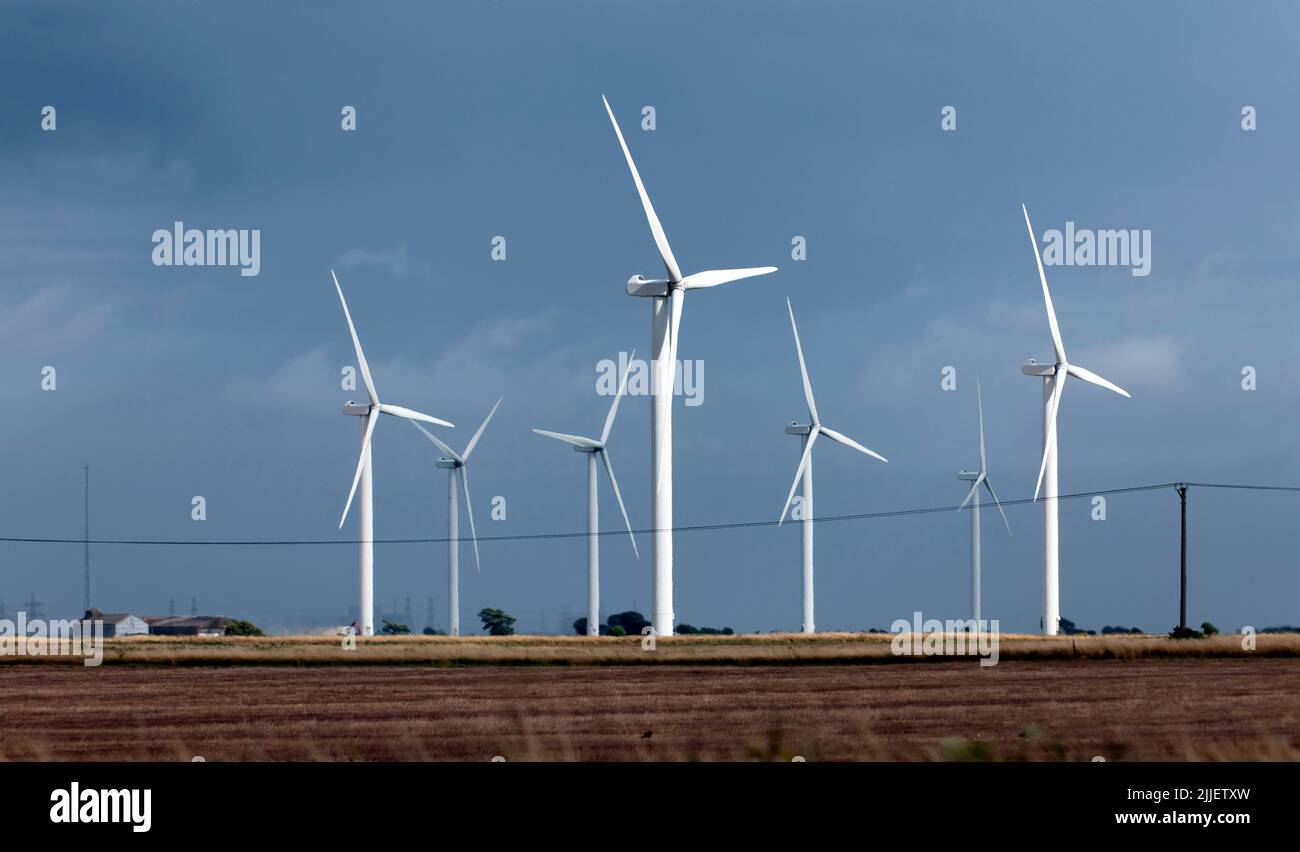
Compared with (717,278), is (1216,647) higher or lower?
lower

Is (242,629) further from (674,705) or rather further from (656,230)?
(674,705)

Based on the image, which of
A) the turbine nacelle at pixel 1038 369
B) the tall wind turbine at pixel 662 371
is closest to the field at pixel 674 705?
the tall wind turbine at pixel 662 371

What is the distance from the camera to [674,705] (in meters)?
40.6

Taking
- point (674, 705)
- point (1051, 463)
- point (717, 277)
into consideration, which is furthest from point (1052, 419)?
point (674, 705)

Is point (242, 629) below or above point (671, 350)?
below

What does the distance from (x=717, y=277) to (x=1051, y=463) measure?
112ft

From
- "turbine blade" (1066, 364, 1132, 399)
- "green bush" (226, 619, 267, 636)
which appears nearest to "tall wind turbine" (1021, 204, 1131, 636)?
"turbine blade" (1066, 364, 1132, 399)

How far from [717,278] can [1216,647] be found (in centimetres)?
3822

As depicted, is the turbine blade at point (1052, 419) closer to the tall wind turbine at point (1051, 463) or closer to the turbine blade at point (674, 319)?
the tall wind turbine at point (1051, 463)

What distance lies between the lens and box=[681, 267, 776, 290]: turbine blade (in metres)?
91.4
